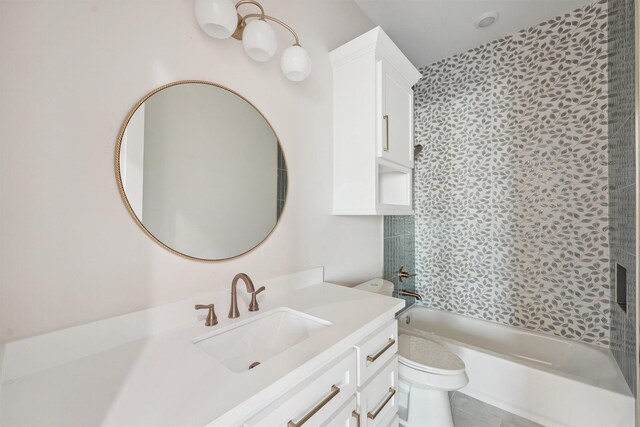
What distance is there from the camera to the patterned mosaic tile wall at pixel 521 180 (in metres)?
1.72

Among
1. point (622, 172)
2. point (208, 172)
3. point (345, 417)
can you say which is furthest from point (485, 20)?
point (345, 417)

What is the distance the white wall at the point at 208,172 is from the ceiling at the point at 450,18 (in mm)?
1452

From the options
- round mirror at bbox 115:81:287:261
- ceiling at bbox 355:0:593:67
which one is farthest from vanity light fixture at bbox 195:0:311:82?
ceiling at bbox 355:0:593:67

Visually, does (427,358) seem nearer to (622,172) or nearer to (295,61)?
(622,172)

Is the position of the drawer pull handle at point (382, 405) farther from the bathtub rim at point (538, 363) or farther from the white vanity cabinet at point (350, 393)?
the bathtub rim at point (538, 363)

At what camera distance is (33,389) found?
563 millimetres

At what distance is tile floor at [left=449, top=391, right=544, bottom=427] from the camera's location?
1509 mm

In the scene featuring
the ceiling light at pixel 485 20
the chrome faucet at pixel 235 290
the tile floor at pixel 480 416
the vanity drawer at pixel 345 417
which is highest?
the ceiling light at pixel 485 20

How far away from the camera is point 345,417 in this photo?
0.78m

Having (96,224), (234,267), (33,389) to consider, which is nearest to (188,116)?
(96,224)

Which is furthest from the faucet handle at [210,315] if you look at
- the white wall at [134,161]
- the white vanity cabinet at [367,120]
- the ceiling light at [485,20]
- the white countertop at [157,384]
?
the ceiling light at [485,20]

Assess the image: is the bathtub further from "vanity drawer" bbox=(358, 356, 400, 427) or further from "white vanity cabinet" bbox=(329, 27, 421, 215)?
"white vanity cabinet" bbox=(329, 27, 421, 215)

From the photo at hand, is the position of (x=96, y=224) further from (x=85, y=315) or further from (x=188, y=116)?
(x=188, y=116)

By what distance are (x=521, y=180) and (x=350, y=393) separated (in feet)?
6.72
